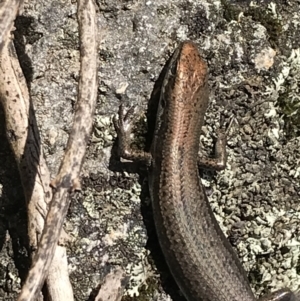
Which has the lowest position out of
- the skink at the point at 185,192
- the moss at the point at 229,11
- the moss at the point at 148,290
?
the moss at the point at 148,290

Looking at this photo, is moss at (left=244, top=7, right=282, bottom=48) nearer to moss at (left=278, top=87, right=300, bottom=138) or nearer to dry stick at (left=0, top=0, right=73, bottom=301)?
moss at (left=278, top=87, right=300, bottom=138)

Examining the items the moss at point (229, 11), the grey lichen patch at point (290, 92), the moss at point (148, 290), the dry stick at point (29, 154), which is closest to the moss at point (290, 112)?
the grey lichen patch at point (290, 92)

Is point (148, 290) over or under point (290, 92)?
under

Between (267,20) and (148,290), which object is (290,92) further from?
Result: (148,290)

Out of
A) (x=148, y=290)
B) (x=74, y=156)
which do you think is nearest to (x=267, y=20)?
(x=74, y=156)

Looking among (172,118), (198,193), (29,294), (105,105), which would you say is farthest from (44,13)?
(29,294)

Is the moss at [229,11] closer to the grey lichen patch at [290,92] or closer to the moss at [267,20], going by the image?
the moss at [267,20]
